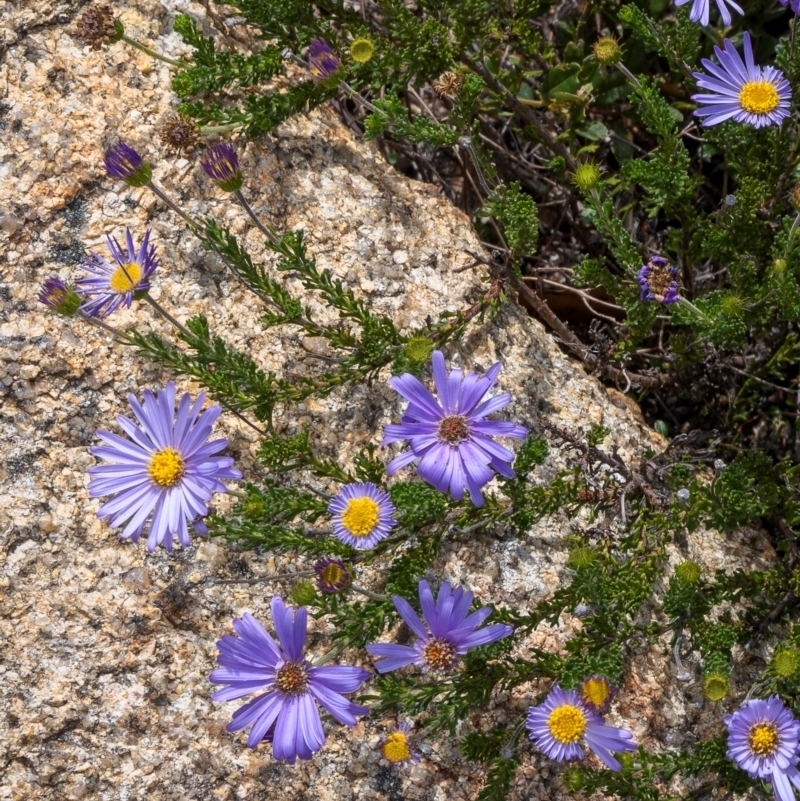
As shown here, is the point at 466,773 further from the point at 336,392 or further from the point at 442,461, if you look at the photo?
the point at 336,392

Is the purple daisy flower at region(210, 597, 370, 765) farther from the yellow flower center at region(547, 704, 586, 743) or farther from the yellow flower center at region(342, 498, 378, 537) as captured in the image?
the yellow flower center at region(547, 704, 586, 743)

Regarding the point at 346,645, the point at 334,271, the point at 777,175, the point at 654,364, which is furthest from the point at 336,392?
the point at 777,175

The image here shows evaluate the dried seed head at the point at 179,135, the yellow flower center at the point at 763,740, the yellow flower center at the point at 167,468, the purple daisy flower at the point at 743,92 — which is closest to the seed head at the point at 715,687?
the yellow flower center at the point at 763,740

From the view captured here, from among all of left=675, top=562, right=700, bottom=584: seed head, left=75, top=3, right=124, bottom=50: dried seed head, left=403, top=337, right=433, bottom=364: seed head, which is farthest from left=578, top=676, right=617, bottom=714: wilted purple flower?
left=75, top=3, right=124, bottom=50: dried seed head

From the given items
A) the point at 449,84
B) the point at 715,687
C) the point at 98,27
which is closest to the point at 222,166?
the point at 98,27

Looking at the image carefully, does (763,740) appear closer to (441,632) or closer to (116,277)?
(441,632)
